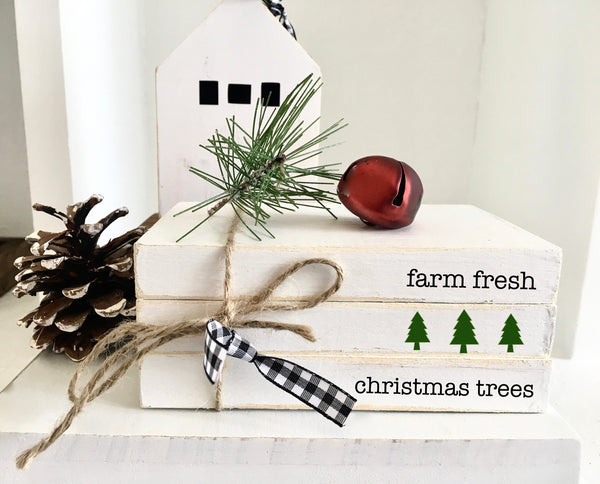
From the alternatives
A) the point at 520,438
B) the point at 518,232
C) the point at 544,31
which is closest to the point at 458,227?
the point at 518,232

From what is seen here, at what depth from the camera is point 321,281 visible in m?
0.43

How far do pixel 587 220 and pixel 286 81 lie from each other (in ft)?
1.33

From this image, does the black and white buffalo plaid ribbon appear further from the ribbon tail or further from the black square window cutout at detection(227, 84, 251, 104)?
the black square window cutout at detection(227, 84, 251, 104)

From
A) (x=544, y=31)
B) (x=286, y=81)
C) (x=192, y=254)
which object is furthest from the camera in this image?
(x=544, y=31)

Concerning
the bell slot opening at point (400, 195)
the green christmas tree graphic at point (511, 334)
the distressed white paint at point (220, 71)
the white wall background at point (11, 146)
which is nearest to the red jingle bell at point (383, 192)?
the bell slot opening at point (400, 195)

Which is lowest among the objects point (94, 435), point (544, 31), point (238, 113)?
point (94, 435)

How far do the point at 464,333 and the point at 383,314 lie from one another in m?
0.07

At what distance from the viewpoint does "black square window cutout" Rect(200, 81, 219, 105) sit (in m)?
0.67

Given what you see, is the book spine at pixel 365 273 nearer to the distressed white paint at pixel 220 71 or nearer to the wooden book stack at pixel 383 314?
the wooden book stack at pixel 383 314

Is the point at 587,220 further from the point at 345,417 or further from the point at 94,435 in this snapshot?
the point at 94,435

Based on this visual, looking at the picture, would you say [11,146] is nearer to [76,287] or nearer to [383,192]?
[76,287]

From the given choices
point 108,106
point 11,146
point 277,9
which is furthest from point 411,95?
point 11,146

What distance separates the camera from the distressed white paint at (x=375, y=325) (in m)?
0.44

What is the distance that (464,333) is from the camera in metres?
0.44
